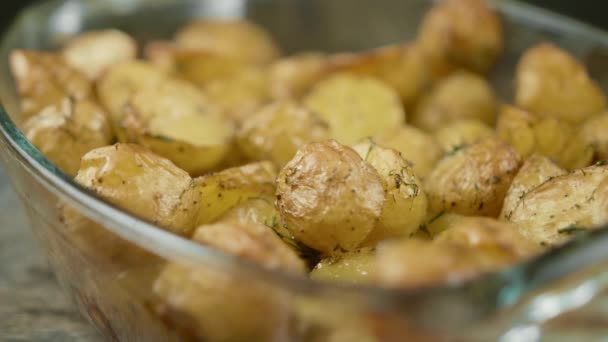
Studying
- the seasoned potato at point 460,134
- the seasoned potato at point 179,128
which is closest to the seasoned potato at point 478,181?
the seasoned potato at point 460,134

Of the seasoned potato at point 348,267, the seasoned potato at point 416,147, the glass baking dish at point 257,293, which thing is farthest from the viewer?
the seasoned potato at point 416,147

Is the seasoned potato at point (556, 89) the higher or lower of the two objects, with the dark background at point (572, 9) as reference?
higher

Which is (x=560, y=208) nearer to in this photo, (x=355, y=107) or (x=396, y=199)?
(x=396, y=199)

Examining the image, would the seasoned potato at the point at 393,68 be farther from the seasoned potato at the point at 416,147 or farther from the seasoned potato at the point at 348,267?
the seasoned potato at the point at 348,267

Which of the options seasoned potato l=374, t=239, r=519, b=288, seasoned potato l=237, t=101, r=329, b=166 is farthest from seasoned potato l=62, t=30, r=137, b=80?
seasoned potato l=374, t=239, r=519, b=288

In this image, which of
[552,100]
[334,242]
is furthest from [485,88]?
[334,242]

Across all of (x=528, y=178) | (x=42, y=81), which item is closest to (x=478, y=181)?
(x=528, y=178)

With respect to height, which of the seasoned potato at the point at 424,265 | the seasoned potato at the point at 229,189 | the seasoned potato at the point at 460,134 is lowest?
the seasoned potato at the point at 460,134
